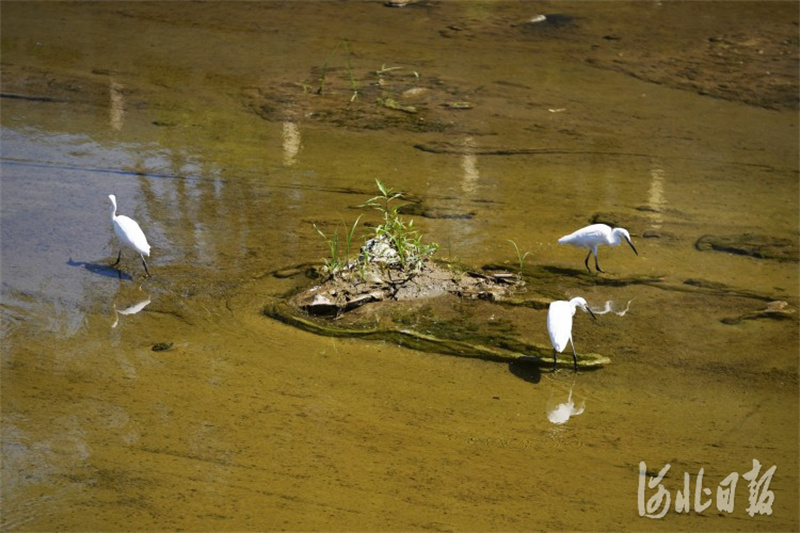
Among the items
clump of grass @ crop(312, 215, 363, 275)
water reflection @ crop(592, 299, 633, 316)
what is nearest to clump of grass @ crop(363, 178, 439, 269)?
clump of grass @ crop(312, 215, 363, 275)

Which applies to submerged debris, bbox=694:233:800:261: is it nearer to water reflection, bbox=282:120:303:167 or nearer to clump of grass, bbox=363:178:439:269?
clump of grass, bbox=363:178:439:269

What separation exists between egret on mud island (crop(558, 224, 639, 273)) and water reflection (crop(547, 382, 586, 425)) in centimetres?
135

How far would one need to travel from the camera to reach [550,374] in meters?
4.58

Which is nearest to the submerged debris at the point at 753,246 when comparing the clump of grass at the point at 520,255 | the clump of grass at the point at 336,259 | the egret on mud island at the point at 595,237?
the egret on mud island at the point at 595,237

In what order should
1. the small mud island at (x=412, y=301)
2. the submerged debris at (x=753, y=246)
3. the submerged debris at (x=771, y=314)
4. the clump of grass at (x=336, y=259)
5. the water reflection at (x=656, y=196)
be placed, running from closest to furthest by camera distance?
1. the small mud island at (x=412, y=301)
2. the submerged debris at (x=771, y=314)
3. the clump of grass at (x=336, y=259)
4. the submerged debris at (x=753, y=246)
5. the water reflection at (x=656, y=196)

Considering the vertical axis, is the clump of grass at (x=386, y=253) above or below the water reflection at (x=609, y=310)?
above

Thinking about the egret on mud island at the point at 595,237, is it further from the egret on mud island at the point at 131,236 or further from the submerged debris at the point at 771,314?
the egret on mud island at the point at 131,236

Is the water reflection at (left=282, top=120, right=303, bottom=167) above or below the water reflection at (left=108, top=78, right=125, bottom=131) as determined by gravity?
below

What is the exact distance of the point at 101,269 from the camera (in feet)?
18.1

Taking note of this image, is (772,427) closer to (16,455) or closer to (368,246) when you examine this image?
(368,246)

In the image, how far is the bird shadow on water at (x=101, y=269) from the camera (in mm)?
5430

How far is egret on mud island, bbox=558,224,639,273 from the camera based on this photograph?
5445 millimetres

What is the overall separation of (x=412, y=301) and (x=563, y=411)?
1.20 meters

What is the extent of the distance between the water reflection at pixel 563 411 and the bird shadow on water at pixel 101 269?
97.4 inches
